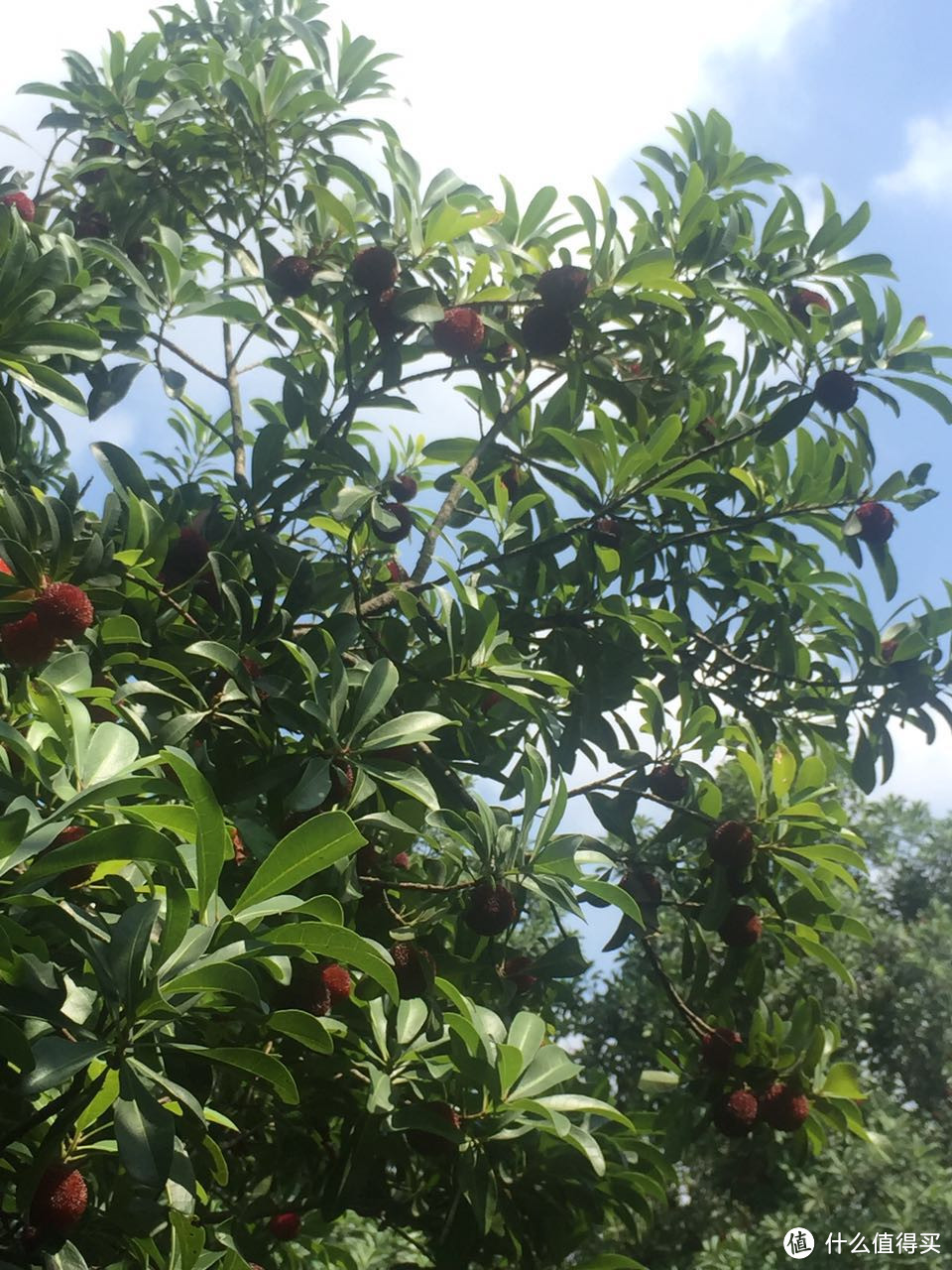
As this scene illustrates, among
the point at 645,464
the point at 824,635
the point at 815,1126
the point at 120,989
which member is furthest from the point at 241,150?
the point at 815,1126

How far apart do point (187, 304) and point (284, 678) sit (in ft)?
3.24

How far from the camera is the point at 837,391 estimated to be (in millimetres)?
2418

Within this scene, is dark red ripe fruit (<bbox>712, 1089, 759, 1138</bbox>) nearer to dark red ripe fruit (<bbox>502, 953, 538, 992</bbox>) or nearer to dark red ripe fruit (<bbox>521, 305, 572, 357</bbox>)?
dark red ripe fruit (<bbox>502, 953, 538, 992</bbox>)

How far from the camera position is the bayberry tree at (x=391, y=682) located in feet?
4.41

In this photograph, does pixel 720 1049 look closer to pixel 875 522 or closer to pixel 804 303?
pixel 875 522

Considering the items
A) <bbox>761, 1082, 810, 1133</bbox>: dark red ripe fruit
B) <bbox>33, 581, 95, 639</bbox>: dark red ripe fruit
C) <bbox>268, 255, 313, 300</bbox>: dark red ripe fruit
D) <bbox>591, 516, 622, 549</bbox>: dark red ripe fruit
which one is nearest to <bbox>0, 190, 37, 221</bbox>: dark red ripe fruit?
<bbox>268, 255, 313, 300</bbox>: dark red ripe fruit

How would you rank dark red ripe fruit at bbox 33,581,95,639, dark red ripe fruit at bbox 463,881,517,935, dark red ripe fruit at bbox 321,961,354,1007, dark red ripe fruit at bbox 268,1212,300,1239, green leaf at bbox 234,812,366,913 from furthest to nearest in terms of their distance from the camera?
1. dark red ripe fruit at bbox 268,1212,300,1239
2. dark red ripe fruit at bbox 463,881,517,935
3. dark red ripe fruit at bbox 321,961,354,1007
4. dark red ripe fruit at bbox 33,581,95,639
5. green leaf at bbox 234,812,366,913

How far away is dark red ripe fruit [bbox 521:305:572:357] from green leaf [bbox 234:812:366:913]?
144cm

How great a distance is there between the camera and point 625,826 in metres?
2.62

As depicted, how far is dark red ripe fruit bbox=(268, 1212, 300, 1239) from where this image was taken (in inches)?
92.0

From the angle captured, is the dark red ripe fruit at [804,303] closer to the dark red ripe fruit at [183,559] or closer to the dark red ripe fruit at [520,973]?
the dark red ripe fruit at [183,559]

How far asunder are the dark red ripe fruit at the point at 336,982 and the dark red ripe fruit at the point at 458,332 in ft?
4.06

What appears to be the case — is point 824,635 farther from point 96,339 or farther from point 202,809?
point 202,809

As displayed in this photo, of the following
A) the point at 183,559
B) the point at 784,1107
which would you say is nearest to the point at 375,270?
the point at 183,559
